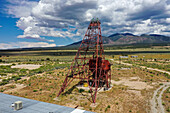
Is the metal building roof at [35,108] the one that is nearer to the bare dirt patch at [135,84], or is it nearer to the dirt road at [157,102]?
the dirt road at [157,102]

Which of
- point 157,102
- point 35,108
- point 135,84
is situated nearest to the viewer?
point 35,108

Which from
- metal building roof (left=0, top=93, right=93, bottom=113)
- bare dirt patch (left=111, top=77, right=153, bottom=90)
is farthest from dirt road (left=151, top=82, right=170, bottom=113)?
metal building roof (left=0, top=93, right=93, bottom=113)

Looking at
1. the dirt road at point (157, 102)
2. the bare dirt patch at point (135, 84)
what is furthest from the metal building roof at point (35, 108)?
the bare dirt patch at point (135, 84)

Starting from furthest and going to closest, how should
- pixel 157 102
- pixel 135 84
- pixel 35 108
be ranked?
pixel 135 84 < pixel 157 102 < pixel 35 108

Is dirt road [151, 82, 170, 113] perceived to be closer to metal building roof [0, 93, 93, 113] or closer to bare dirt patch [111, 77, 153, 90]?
bare dirt patch [111, 77, 153, 90]

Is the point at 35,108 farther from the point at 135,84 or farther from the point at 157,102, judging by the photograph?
the point at 135,84

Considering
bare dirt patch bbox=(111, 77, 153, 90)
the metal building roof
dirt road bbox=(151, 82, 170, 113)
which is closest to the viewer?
the metal building roof

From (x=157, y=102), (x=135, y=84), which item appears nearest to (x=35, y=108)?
(x=157, y=102)

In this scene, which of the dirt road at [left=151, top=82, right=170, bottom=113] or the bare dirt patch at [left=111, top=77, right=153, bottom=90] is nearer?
the dirt road at [left=151, top=82, right=170, bottom=113]

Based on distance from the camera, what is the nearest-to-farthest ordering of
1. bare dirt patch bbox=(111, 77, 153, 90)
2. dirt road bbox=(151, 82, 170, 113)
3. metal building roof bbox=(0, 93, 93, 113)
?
metal building roof bbox=(0, 93, 93, 113) < dirt road bbox=(151, 82, 170, 113) < bare dirt patch bbox=(111, 77, 153, 90)

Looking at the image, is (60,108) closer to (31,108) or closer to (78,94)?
(31,108)

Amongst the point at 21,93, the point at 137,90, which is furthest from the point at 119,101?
the point at 21,93
